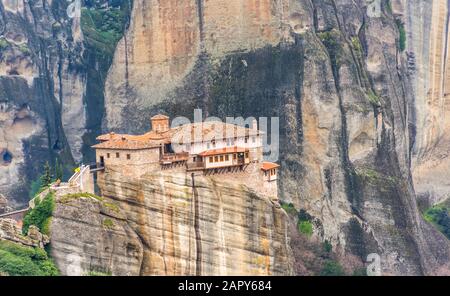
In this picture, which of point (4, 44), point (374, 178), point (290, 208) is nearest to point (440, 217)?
point (374, 178)

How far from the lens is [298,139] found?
84875 millimetres

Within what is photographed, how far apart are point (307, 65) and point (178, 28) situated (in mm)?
6732

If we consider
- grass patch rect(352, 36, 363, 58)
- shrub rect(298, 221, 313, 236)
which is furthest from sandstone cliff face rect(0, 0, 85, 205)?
grass patch rect(352, 36, 363, 58)

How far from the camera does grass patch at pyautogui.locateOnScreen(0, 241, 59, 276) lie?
2734 inches

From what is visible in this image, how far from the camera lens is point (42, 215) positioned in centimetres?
7144

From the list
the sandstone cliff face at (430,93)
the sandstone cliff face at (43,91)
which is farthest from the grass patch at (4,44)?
the sandstone cliff face at (430,93)

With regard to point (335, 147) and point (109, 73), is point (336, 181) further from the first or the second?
point (109, 73)

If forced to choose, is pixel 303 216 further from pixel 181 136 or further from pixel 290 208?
pixel 181 136

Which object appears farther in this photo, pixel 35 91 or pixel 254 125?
pixel 35 91

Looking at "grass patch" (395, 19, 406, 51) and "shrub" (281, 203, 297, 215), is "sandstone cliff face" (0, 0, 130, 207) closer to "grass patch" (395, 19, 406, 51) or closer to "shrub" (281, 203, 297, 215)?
"shrub" (281, 203, 297, 215)

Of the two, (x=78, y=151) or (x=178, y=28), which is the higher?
(x=178, y=28)

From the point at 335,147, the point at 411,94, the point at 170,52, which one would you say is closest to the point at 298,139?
the point at 335,147

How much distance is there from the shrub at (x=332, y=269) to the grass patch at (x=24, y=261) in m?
16.2

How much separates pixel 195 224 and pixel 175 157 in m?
2.82
